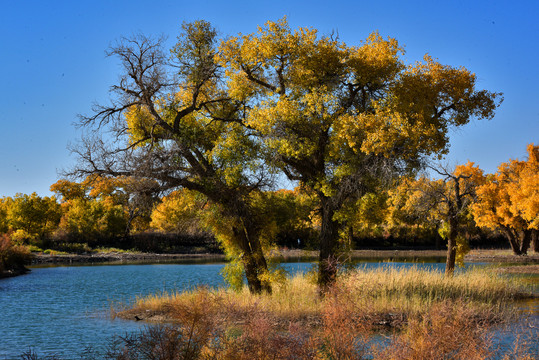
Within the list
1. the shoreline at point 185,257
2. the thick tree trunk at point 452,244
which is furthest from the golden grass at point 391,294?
the shoreline at point 185,257

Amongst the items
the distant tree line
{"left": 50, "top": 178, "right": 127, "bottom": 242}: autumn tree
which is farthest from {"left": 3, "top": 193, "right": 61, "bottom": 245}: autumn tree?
{"left": 50, "top": 178, "right": 127, "bottom": 242}: autumn tree

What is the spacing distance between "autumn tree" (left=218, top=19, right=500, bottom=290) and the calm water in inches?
204

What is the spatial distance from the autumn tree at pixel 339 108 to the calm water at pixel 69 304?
5173 millimetres

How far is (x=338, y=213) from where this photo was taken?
650 inches

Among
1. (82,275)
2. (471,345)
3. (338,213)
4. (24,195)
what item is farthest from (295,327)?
(24,195)

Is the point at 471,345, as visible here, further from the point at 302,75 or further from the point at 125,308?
the point at 125,308

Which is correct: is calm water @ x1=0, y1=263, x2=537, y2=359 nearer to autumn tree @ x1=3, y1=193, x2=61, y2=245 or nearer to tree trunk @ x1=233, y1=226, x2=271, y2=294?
tree trunk @ x1=233, y1=226, x2=271, y2=294

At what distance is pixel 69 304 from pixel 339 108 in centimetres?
1417

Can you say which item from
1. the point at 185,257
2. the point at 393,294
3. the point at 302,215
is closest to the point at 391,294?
the point at 393,294

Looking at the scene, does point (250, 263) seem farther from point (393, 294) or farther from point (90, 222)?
point (90, 222)

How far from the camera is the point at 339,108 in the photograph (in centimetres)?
1695

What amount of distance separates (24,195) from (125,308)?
4418cm

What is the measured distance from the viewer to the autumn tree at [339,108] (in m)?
15.7

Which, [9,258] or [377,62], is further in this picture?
[9,258]
